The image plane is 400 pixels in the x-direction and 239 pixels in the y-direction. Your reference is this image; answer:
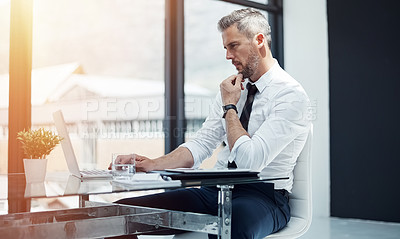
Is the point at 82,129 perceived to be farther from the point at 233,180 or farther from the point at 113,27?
the point at 233,180

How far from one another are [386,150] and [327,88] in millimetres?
857

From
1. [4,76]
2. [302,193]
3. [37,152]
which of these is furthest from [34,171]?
[4,76]

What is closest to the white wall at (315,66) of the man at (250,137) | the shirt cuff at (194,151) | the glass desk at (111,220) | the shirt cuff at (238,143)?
the man at (250,137)

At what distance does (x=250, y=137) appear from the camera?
2035 mm

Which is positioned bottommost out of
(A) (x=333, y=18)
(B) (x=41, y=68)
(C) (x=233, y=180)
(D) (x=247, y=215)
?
(D) (x=247, y=215)

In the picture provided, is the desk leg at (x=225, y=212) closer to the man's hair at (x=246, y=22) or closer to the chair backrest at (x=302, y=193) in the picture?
the chair backrest at (x=302, y=193)

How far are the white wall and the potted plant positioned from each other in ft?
11.8

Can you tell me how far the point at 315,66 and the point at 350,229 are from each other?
1719mm

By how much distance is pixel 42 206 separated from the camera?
4.02 meters

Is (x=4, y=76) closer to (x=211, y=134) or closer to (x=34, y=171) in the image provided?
(x=211, y=134)

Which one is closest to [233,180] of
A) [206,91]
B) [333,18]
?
[206,91]

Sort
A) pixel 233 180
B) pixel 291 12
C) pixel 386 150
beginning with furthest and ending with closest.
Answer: pixel 291 12 → pixel 386 150 → pixel 233 180

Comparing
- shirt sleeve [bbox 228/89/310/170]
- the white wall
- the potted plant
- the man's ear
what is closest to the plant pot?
the potted plant

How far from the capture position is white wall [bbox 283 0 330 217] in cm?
484
